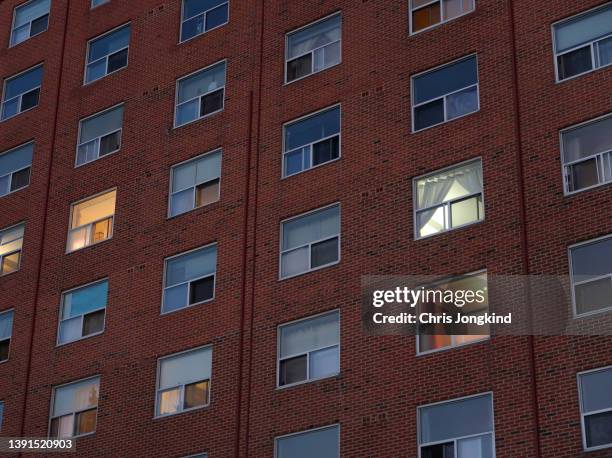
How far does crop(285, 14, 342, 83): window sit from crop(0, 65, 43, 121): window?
35.7 feet

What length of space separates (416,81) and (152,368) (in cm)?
1067

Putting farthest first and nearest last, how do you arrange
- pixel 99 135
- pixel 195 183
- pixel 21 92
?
pixel 21 92
pixel 99 135
pixel 195 183

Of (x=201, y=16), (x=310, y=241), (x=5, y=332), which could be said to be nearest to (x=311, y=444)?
(x=310, y=241)

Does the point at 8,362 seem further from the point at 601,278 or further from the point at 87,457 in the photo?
the point at 601,278

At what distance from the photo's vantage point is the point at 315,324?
33.6 meters

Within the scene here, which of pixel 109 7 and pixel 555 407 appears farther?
pixel 109 7

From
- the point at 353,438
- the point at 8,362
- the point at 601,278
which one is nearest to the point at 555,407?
the point at 601,278

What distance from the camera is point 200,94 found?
131 ft

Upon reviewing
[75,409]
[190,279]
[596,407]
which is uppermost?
[190,279]

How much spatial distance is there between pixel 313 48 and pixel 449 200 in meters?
7.66

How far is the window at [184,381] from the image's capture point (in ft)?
115

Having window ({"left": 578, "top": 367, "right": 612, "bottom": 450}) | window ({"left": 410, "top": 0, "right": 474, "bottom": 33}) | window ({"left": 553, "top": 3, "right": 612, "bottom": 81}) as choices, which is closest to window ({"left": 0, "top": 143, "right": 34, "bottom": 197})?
window ({"left": 410, "top": 0, "right": 474, "bottom": 33})

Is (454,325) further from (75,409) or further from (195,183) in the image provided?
(75,409)

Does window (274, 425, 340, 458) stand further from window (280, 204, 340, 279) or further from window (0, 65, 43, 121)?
window (0, 65, 43, 121)
